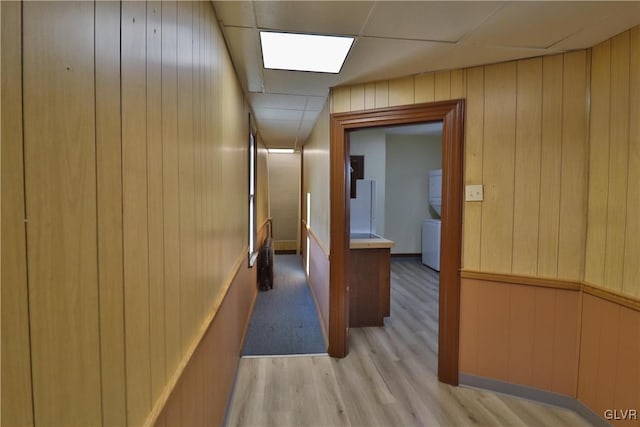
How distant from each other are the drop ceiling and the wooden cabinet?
1808 millimetres

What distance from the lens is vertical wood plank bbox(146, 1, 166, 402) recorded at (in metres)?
0.90

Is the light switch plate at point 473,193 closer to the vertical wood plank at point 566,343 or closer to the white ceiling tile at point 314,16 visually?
the vertical wood plank at point 566,343

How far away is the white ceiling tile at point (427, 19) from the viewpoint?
1.57 metres

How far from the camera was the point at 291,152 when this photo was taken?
25.1 ft

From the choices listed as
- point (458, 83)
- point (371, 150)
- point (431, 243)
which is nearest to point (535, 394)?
point (458, 83)

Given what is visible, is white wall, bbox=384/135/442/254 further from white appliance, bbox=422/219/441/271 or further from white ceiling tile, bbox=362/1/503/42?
white ceiling tile, bbox=362/1/503/42

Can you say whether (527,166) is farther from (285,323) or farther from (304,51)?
(285,323)

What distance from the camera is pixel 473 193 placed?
7.71 feet

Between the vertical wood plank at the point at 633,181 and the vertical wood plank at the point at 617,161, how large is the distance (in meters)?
0.03

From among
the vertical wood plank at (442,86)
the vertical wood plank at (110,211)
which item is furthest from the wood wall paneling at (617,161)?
the vertical wood plank at (110,211)

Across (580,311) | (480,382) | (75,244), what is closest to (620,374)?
(580,311)

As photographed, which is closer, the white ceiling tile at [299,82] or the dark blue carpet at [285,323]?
the white ceiling tile at [299,82]

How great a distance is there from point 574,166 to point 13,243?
2.71 metres

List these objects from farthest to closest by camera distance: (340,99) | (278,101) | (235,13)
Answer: (278,101) → (340,99) → (235,13)
